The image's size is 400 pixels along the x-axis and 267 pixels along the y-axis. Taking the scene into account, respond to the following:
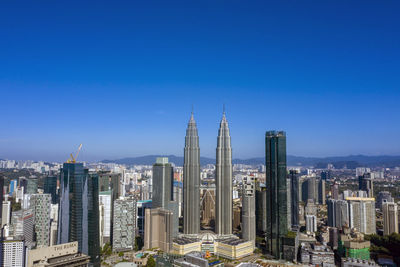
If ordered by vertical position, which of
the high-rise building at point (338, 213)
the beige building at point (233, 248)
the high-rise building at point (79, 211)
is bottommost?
the beige building at point (233, 248)

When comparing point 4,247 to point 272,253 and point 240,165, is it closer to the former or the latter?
point 272,253

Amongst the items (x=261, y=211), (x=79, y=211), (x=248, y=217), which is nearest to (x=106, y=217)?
(x=79, y=211)

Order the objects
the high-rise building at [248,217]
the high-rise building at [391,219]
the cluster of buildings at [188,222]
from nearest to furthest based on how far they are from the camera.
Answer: the cluster of buildings at [188,222]
the high-rise building at [248,217]
the high-rise building at [391,219]

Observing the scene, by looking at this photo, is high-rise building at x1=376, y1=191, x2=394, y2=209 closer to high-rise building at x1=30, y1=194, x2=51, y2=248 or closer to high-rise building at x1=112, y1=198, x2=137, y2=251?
high-rise building at x1=112, y1=198, x2=137, y2=251

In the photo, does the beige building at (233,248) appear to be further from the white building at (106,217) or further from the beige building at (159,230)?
the white building at (106,217)

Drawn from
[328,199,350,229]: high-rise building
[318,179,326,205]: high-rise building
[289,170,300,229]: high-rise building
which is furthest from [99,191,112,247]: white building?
[318,179,326,205]: high-rise building

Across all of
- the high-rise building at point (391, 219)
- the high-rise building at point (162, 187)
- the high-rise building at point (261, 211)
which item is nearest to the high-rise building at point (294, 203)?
the high-rise building at point (261, 211)
